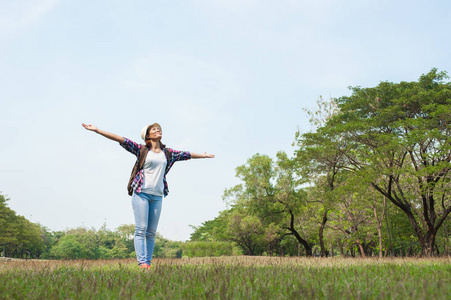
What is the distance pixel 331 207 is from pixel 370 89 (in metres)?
8.41

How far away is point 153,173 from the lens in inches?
246

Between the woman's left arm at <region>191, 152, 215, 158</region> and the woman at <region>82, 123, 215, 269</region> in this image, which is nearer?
the woman at <region>82, 123, 215, 269</region>

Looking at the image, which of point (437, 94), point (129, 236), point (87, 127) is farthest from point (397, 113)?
point (129, 236)

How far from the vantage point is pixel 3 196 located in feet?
171

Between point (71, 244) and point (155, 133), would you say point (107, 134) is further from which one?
point (71, 244)

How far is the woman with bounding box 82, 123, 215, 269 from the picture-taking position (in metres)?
5.98

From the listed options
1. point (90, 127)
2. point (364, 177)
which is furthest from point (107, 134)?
point (364, 177)

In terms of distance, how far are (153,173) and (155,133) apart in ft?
2.54

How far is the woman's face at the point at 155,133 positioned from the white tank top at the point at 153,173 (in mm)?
286

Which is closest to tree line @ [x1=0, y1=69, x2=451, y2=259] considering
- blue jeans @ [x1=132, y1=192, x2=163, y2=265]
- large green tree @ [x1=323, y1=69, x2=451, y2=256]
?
large green tree @ [x1=323, y1=69, x2=451, y2=256]

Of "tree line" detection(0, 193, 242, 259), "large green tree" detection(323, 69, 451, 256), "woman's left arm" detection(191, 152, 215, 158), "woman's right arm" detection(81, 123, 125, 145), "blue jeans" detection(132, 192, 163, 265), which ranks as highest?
"large green tree" detection(323, 69, 451, 256)

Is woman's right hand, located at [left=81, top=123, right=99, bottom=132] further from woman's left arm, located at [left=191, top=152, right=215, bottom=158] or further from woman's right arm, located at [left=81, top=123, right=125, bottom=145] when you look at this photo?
woman's left arm, located at [left=191, top=152, right=215, bottom=158]

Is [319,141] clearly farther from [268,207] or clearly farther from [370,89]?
[268,207]

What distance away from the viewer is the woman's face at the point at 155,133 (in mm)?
6473
